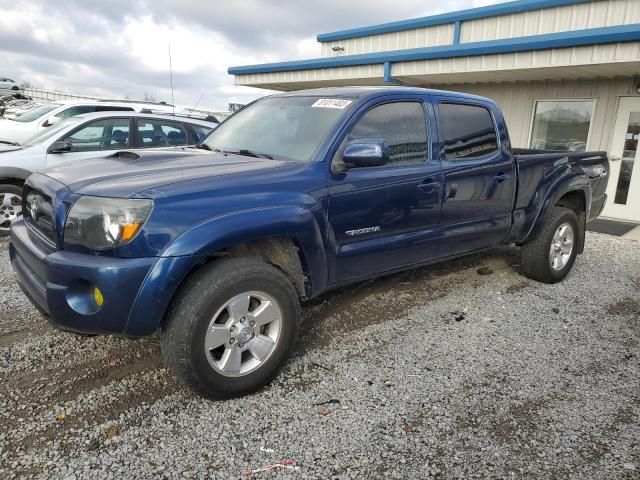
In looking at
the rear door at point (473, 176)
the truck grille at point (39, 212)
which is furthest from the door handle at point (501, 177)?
the truck grille at point (39, 212)

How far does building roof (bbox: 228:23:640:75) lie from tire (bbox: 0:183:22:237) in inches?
292

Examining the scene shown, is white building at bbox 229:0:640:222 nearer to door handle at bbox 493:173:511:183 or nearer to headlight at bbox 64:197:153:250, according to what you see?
door handle at bbox 493:173:511:183

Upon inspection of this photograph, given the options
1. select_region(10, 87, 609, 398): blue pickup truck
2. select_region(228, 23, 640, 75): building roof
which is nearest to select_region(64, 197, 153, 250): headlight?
select_region(10, 87, 609, 398): blue pickup truck

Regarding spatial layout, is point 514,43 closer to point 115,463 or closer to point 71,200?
point 71,200

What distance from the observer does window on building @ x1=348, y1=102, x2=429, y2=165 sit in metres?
3.47

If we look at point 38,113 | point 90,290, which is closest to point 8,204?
point 38,113

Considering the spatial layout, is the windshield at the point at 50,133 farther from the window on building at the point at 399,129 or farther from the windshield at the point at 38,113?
the window on building at the point at 399,129

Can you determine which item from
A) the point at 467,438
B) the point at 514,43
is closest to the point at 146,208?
the point at 467,438

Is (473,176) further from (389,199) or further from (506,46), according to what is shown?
(506,46)

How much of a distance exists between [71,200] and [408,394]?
225 centimetres

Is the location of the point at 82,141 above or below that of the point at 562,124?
below

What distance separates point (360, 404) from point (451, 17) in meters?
12.0

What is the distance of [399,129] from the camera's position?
368 centimetres

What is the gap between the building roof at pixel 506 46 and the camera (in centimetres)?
723
